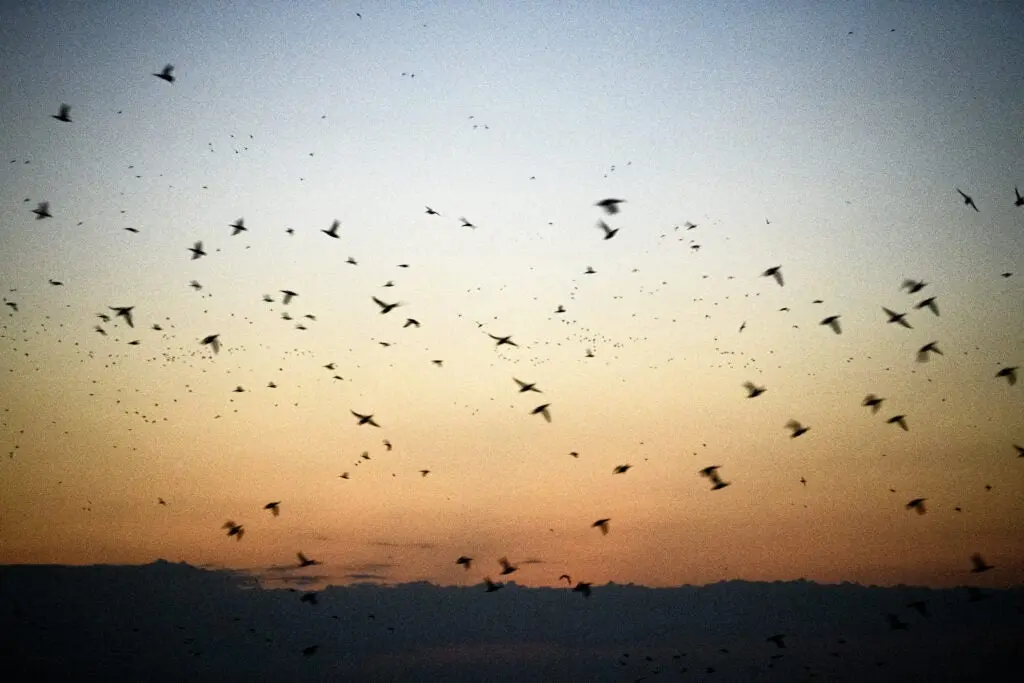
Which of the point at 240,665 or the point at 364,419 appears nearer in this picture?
the point at 364,419

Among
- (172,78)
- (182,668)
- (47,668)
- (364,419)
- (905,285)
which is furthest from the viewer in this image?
(182,668)

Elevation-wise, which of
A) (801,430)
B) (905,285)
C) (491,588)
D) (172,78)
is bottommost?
(491,588)

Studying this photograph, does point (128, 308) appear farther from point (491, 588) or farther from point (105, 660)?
point (105, 660)

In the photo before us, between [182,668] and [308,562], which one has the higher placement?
[308,562]

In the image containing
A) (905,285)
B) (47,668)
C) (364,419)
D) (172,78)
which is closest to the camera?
(172,78)

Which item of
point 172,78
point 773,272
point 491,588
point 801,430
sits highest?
point 172,78

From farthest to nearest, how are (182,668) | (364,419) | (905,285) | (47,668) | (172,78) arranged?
(182,668)
(47,668)
(364,419)
(905,285)
(172,78)

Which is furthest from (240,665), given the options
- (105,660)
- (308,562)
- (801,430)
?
(801,430)

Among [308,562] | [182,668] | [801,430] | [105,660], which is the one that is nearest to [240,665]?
[182,668]

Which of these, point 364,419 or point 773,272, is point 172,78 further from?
point 773,272
